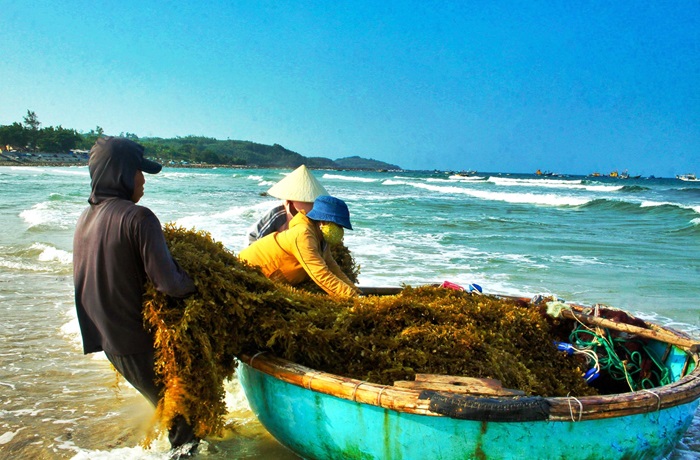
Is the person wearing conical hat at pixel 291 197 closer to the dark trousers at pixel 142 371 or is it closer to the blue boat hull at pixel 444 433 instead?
the blue boat hull at pixel 444 433

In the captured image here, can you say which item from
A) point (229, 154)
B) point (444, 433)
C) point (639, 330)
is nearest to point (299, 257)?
point (444, 433)

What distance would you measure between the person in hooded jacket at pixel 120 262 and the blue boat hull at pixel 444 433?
773 mm

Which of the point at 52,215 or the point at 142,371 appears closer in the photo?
the point at 142,371

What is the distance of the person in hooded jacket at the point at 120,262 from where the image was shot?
2889mm

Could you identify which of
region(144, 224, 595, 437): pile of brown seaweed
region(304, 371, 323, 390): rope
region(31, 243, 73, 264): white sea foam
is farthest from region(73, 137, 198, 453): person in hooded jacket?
region(31, 243, 73, 264): white sea foam

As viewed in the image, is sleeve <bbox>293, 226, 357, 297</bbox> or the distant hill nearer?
sleeve <bbox>293, 226, 357, 297</bbox>

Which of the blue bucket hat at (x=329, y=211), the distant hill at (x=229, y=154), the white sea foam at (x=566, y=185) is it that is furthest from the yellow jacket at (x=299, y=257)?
the distant hill at (x=229, y=154)

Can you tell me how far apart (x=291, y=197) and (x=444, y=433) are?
120 inches

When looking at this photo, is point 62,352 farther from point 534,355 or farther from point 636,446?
point 636,446

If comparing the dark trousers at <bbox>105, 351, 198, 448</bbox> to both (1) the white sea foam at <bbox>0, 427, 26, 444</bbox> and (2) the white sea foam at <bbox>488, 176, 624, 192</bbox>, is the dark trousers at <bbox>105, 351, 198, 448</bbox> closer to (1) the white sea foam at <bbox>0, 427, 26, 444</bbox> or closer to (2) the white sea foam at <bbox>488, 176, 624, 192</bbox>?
(1) the white sea foam at <bbox>0, 427, 26, 444</bbox>

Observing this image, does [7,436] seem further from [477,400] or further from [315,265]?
[477,400]

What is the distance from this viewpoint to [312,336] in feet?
10.8

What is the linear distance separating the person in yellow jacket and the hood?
50.5 inches

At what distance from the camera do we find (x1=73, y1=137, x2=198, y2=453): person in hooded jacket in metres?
2.89
